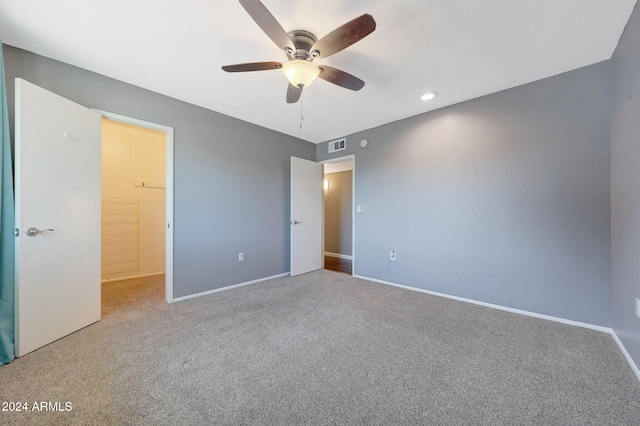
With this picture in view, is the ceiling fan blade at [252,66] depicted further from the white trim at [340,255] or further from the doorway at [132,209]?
the white trim at [340,255]

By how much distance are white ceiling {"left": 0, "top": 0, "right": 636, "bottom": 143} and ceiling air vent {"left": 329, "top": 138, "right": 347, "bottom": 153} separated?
141 cm

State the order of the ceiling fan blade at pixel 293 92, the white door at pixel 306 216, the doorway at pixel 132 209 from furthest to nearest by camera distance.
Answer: the white door at pixel 306 216
the doorway at pixel 132 209
the ceiling fan blade at pixel 293 92

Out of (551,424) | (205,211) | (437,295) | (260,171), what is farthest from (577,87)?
(205,211)

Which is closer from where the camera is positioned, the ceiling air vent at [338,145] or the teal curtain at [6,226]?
the teal curtain at [6,226]

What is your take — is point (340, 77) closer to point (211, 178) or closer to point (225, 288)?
point (211, 178)

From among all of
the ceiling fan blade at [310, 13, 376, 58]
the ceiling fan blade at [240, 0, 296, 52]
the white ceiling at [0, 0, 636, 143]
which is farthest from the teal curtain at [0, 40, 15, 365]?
the ceiling fan blade at [310, 13, 376, 58]

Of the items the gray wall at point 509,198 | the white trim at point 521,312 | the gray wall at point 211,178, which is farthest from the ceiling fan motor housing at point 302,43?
the white trim at point 521,312

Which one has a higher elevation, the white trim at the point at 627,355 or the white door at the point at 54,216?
the white door at the point at 54,216

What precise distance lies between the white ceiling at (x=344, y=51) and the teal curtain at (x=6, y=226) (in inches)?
23.1

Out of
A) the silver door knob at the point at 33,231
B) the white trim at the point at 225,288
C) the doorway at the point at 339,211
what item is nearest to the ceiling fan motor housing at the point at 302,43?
the silver door knob at the point at 33,231

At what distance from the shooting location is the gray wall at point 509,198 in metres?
2.11

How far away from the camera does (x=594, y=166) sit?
2.09 meters

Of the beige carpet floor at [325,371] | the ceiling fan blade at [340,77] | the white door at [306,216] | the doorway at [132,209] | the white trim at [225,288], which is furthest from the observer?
the white door at [306,216]

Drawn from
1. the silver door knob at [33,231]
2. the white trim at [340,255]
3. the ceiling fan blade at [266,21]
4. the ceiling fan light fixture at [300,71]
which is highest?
the ceiling fan blade at [266,21]
